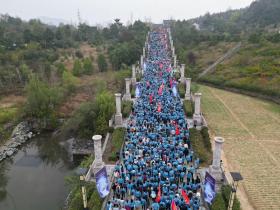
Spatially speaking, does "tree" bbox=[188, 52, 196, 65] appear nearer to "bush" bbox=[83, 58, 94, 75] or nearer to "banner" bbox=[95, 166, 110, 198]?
"bush" bbox=[83, 58, 94, 75]

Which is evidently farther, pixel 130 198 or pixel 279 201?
pixel 279 201

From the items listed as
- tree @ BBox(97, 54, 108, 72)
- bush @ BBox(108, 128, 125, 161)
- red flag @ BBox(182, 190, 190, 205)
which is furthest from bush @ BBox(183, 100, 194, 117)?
tree @ BBox(97, 54, 108, 72)

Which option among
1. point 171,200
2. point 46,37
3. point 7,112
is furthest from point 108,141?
point 46,37

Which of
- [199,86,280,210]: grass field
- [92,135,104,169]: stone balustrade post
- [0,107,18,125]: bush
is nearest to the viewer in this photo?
[92,135,104,169]: stone balustrade post

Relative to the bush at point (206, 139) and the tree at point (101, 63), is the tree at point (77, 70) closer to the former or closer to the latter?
the tree at point (101, 63)

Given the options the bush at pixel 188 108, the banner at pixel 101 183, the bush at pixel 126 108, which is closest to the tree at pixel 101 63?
the bush at pixel 126 108

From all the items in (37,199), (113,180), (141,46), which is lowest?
(37,199)

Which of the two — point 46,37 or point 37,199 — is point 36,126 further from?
point 46,37
